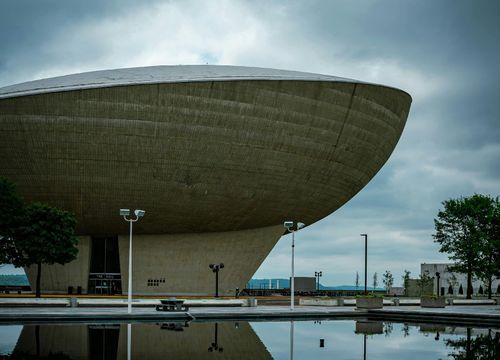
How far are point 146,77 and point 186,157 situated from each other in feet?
18.2

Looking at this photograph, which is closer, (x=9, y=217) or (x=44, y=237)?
(x=9, y=217)

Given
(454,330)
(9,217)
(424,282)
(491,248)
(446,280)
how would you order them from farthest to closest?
1. (446,280)
2. (424,282)
3. (491,248)
4. (9,217)
5. (454,330)

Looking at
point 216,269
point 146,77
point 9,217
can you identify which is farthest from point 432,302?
point 9,217

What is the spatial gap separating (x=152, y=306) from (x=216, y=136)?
40.5ft

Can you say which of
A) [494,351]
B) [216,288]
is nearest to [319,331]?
[494,351]

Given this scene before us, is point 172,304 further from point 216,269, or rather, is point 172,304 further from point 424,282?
point 424,282

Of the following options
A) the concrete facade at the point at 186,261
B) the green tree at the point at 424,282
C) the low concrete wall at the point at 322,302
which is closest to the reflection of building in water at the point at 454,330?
the low concrete wall at the point at 322,302

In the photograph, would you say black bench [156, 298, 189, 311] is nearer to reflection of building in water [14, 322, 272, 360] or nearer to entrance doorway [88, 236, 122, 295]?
reflection of building in water [14, 322, 272, 360]

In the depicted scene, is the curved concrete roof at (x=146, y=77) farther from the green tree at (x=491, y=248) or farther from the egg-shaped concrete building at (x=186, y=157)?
the green tree at (x=491, y=248)

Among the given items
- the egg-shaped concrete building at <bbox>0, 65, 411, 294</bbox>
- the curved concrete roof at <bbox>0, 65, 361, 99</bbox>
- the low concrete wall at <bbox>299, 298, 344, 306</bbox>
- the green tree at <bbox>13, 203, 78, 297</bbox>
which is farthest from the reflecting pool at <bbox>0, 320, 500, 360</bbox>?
the curved concrete roof at <bbox>0, 65, 361, 99</bbox>

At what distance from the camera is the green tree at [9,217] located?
36500 mm

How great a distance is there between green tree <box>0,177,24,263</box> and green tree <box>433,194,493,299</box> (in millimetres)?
34074

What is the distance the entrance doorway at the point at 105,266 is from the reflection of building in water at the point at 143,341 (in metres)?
27.5

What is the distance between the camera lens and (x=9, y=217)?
3678 centimetres
